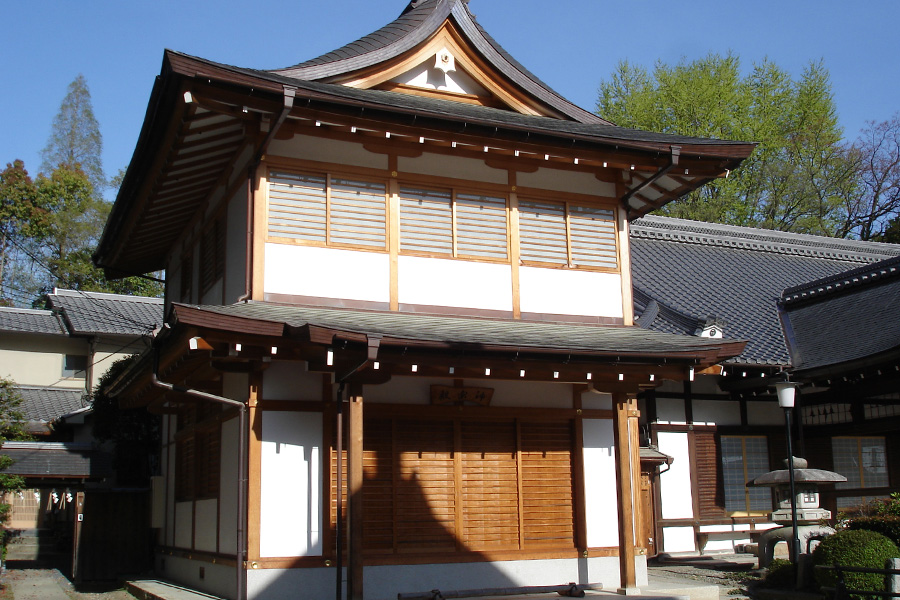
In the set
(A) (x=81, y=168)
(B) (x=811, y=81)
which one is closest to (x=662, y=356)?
(B) (x=811, y=81)

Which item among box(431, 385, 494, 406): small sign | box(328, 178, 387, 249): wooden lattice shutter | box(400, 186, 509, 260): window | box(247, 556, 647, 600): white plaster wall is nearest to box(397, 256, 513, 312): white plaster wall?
box(400, 186, 509, 260): window

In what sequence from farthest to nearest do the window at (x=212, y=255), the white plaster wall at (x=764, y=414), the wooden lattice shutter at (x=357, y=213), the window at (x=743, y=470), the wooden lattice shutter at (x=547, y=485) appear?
the white plaster wall at (x=764, y=414) → the window at (x=743, y=470) → the window at (x=212, y=255) → the wooden lattice shutter at (x=547, y=485) → the wooden lattice shutter at (x=357, y=213)

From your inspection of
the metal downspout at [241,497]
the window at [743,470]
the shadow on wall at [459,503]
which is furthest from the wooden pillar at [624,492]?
the window at [743,470]

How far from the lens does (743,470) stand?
17.1 meters

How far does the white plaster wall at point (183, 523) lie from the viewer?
12981 mm

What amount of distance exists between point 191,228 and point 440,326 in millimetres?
6406

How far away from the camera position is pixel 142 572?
1584 cm

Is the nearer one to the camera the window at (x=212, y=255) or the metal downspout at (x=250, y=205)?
the metal downspout at (x=250, y=205)

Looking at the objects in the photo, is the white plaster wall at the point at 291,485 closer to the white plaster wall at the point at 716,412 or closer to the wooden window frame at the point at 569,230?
the wooden window frame at the point at 569,230

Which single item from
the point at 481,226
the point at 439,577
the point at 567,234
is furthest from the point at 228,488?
the point at 567,234

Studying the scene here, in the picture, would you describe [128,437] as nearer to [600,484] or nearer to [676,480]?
[600,484]

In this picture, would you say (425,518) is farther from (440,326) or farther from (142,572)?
(142,572)

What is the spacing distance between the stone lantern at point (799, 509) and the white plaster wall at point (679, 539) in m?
2.63

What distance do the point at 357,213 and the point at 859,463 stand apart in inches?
482
